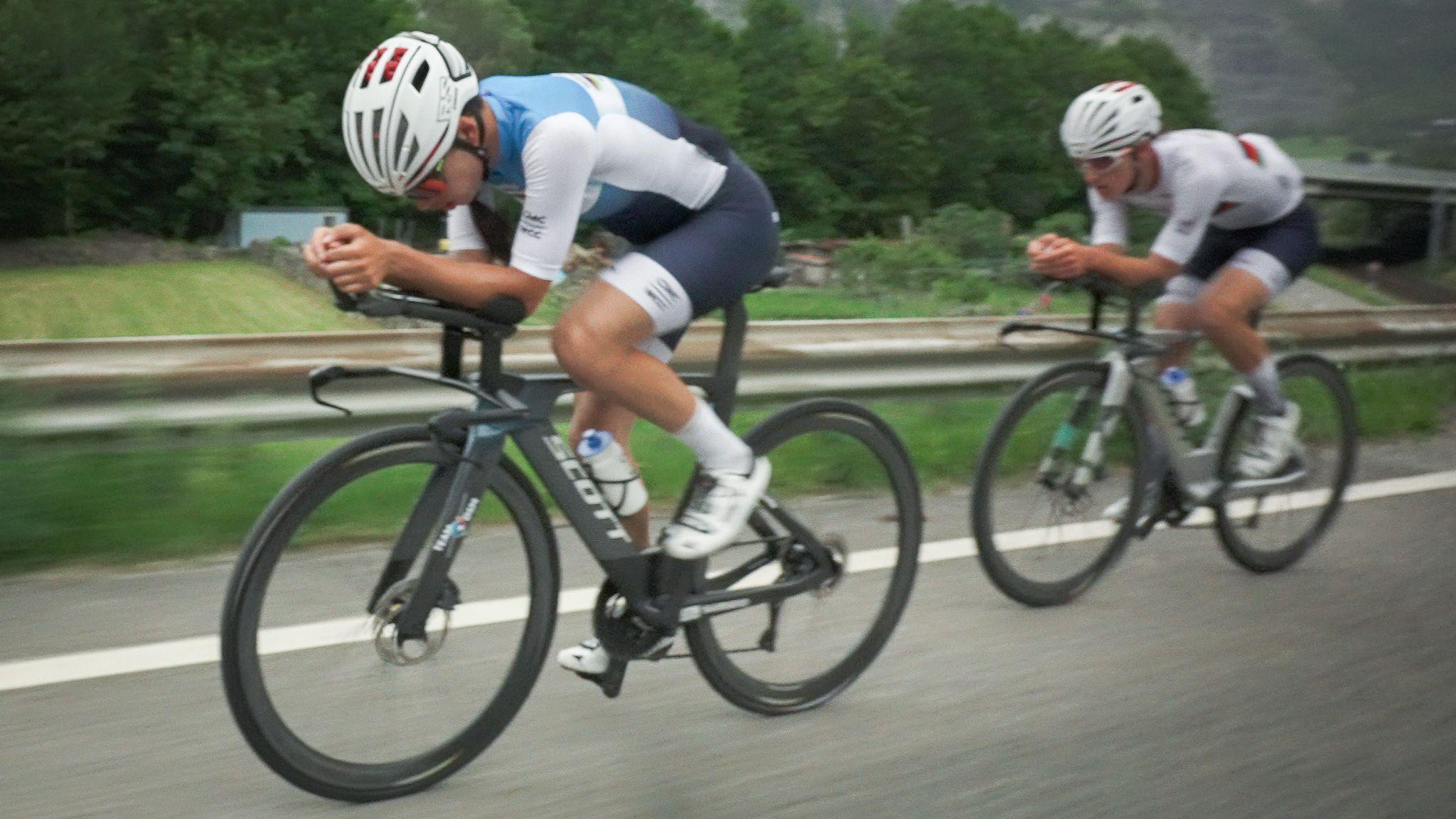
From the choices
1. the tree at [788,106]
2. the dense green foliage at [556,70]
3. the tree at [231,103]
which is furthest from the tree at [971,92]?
the tree at [231,103]

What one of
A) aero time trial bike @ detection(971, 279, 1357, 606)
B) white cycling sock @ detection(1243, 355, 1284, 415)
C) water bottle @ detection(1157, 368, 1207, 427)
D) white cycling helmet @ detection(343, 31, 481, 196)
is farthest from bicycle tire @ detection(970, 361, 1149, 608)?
white cycling helmet @ detection(343, 31, 481, 196)

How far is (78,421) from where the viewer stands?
5211mm

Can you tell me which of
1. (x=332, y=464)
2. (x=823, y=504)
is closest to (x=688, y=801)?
(x=823, y=504)

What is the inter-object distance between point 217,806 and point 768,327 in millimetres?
3938

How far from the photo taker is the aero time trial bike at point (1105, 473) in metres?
5.04

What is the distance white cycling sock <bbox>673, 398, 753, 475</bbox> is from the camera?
3.65 m

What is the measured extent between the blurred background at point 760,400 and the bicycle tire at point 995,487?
0.11 m

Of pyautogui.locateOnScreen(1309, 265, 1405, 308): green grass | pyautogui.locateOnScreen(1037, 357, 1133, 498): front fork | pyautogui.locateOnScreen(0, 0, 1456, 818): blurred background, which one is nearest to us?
pyautogui.locateOnScreen(0, 0, 1456, 818): blurred background

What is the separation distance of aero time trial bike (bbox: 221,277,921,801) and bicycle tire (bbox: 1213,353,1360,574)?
2.16m

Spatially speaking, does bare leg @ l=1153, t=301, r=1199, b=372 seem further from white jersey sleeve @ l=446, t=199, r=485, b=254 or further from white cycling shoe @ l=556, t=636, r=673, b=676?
white jersey sleeve @ l=446, t=199, r=485, b=254

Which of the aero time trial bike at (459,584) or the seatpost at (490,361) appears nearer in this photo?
the aero time trial bike at (459,584)

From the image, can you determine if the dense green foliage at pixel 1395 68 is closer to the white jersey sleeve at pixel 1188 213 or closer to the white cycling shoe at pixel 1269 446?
the white cycling shoe at pixel 1269 446

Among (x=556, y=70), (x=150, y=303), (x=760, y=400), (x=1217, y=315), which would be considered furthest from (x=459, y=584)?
(x=556, y=70)

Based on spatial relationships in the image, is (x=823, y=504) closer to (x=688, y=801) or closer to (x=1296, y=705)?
(x=688, y=801)
